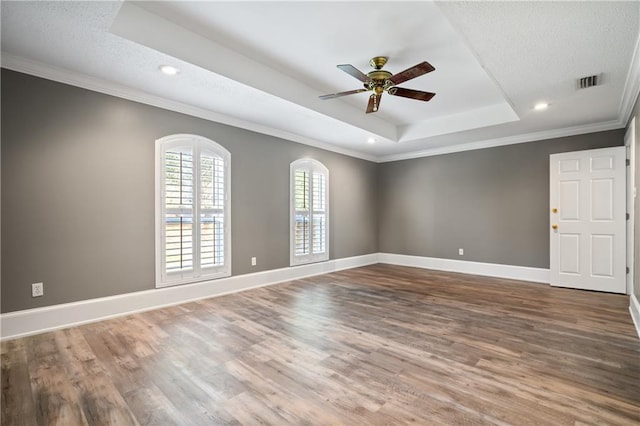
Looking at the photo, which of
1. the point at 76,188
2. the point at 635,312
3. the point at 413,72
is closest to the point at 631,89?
the point at 635,312

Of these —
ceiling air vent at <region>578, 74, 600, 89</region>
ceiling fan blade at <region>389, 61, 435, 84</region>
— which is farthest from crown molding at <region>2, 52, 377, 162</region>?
ceiling air vent at <region>578, 74, 600, 89</region>

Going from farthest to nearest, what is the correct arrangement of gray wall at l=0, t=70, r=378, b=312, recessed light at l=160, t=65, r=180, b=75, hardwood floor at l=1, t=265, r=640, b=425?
recessed light at l=160, t=65, r=180, b=75, gray wall at l=0, t=70, r=378, b=312, hardwood floor at l=1, t=265, r=640, b=425

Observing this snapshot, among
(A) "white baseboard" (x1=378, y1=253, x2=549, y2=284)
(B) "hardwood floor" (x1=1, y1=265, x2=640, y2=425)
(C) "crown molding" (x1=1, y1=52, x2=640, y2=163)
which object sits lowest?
(B) "hardwood floor" (x1=1, y1=265, x2=640, y2=425)

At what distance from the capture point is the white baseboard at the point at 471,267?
17.7ft

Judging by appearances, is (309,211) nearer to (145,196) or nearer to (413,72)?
(145,196)

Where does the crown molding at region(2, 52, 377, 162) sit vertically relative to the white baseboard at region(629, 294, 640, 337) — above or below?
above

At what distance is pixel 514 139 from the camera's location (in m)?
5.63

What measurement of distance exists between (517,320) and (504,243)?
2.77m

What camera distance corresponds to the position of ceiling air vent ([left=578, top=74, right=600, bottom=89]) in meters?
3.24

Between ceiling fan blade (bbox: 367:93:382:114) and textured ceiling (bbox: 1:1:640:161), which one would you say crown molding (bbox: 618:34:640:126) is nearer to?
textured ceiling (bbox: 1:1:640:161)

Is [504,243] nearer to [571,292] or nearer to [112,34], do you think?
[571,292]

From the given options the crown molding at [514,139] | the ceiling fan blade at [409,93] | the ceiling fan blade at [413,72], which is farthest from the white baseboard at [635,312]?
the ceiling fan blade at [413,72]

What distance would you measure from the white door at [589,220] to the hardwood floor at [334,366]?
1008 mm

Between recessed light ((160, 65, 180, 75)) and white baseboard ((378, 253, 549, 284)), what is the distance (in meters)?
5.83
